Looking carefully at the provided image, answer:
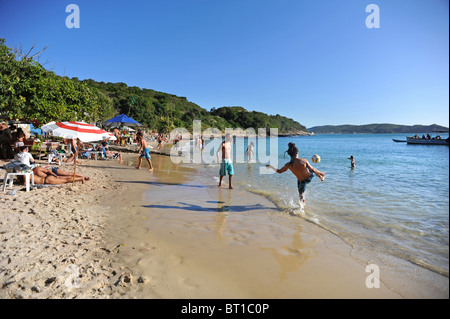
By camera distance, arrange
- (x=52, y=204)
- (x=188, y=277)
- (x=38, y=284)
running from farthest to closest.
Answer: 1. (x=52, y=204)
2. (x=188, y=277)
3. (x=38, y=284)

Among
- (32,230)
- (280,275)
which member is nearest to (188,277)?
(280,275)

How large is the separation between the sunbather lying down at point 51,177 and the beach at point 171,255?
3.61 ft

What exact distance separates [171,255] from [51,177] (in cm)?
600

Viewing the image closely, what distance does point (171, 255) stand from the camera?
343 cm

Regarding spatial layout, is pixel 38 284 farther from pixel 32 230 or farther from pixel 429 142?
pixel 429 142

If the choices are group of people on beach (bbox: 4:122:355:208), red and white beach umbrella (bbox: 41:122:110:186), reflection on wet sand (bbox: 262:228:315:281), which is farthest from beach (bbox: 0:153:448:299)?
red and white beach umbrella (bbox: 41:122:110:186)

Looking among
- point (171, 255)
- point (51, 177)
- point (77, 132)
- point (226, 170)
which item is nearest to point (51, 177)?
point (51, 177)

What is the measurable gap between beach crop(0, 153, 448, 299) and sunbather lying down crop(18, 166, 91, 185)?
1.10 metres

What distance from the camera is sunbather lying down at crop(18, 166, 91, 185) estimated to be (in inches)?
274

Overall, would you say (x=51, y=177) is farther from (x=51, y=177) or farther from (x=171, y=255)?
(x=171, y=255)

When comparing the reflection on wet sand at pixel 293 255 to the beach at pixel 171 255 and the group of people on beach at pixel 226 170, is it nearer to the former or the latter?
the beach at pixel 171 255

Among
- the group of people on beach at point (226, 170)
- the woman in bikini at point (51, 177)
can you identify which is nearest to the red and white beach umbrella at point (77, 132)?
the group of people on beach at point (226, 170)

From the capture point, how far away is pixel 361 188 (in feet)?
32.4
